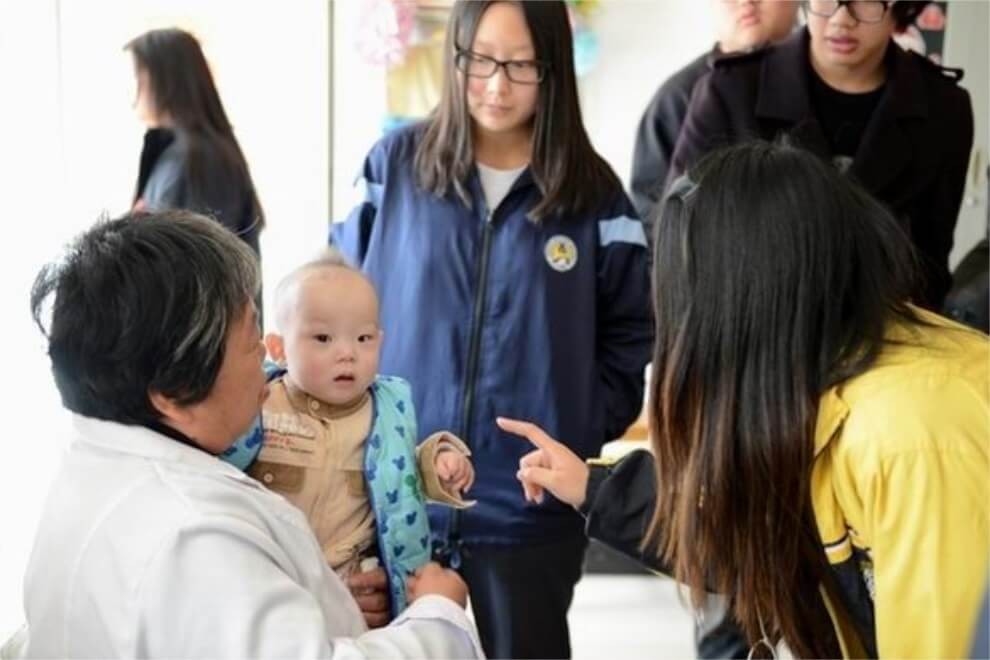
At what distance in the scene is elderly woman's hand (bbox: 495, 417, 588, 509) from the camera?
4.39 feet

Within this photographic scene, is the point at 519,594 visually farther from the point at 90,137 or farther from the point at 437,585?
the point at 90,137

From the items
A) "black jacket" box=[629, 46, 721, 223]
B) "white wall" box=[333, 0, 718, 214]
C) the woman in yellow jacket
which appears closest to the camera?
the woman in yellow jacket

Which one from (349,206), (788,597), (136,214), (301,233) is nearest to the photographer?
(136,214)

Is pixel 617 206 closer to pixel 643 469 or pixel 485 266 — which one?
pixel 485 266

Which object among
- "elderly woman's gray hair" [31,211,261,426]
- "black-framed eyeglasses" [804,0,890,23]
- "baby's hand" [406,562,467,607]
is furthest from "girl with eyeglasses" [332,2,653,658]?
"elderly woman's gray hair" [31,211,261,426]

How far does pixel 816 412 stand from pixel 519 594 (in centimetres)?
77

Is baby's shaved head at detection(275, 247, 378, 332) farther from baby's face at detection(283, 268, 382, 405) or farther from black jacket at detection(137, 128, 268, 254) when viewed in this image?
black jacket at detection(137, 128, 268, 254)

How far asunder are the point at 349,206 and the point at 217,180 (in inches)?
10.3

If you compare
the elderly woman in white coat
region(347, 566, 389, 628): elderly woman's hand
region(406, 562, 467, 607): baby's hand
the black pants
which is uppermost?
the elderly woman in white coat

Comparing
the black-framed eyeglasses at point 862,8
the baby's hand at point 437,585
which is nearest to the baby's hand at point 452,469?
the baby's hand at point 437,585

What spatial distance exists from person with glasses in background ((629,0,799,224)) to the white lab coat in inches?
51.0

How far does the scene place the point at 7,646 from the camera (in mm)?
1127

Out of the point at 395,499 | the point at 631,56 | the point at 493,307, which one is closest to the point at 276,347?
the point at 395,499

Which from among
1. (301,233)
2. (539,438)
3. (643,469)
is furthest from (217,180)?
(643,469)
